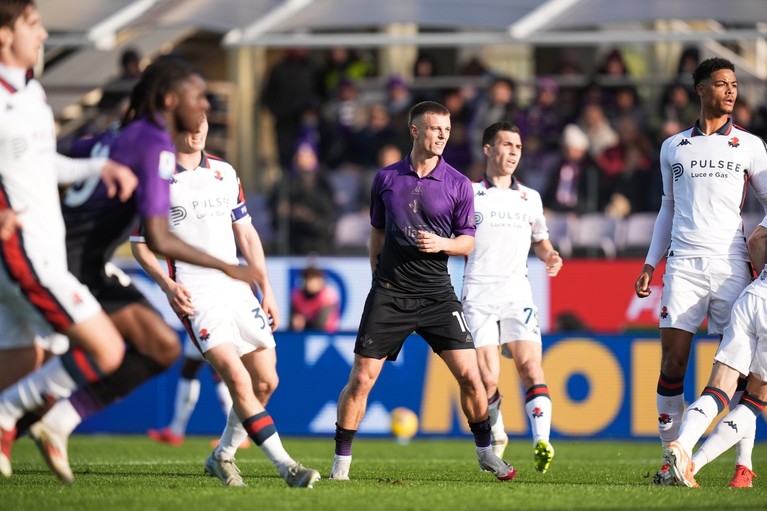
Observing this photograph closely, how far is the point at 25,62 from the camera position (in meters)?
7.14

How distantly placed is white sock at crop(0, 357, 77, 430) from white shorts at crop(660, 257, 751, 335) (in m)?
4.55

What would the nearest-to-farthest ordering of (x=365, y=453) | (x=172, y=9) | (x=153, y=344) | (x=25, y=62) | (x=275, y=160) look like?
(x=25, y=62)
(x=153, y=344)
(x=365, y=453)
(x=172, y=9)
(x=275, y=160)

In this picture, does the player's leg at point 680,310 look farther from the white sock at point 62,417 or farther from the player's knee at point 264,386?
the white sock at point 62,417

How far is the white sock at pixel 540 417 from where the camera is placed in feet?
32.4

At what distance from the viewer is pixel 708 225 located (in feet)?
30.1

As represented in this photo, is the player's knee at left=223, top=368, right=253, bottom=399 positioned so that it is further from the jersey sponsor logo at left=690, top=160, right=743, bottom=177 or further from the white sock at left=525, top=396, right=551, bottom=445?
the jersey sponsor logo at left=690, top=160, right=743, bottom=177

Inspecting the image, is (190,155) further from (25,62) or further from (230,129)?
(230,129)

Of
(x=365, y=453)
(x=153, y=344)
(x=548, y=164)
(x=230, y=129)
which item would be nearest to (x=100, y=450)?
(x=365, y=453)

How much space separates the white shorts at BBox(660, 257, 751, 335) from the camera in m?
9.09

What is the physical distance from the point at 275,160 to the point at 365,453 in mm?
9564

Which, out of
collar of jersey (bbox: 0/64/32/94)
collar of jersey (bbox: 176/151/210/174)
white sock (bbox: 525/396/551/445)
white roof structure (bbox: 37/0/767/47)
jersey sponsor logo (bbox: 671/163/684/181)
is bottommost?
white sock (bbox: 525/396/551/445)

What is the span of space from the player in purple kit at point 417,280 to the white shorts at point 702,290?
1.59 meters

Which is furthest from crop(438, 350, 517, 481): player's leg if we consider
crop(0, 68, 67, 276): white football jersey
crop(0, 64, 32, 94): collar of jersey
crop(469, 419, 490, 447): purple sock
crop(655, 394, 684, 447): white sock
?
crop(0, 64, 32, 94): collar of jersey

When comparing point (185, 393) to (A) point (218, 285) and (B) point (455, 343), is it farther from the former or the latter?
(B) point (455, 343)
